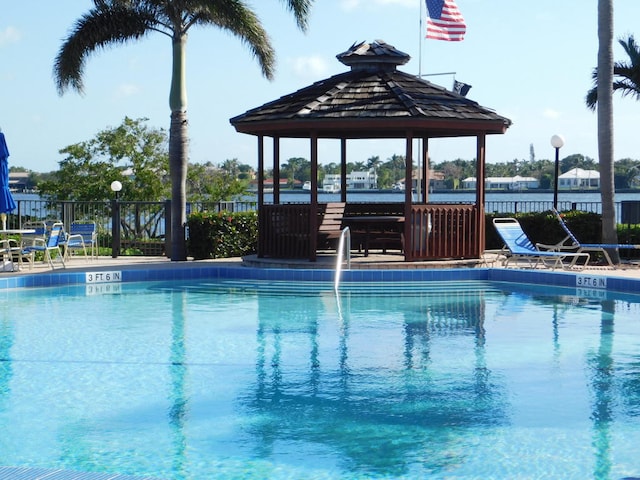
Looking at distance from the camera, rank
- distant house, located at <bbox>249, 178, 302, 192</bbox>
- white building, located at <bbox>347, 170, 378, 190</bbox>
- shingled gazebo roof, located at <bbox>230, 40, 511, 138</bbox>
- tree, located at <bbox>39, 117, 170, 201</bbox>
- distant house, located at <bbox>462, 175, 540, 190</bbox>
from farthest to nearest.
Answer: white building, located at <bbox>347, 170, 378, 190</bbox> < distant house, located at <bbox>462, 175, 540, 190</bbox> < distant house, located at <bbox>249, 178, 302, 192</bbox> < tree, located at <bbox>39, 117, 170, 201</bbox> < shingled gazebo roof, located at <bbox>230, 40, 511, 138</bbox>

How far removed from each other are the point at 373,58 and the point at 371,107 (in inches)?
88.0

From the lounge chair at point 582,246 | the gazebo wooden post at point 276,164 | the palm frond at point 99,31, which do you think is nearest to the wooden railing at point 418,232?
the gazebo wooden post at point 276,164

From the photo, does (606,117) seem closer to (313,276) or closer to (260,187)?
(313,276)

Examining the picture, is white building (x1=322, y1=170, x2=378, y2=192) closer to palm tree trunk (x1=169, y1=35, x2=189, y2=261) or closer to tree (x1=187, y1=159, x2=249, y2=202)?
tree (x1=187, y1=159, x2=249, y2=202)

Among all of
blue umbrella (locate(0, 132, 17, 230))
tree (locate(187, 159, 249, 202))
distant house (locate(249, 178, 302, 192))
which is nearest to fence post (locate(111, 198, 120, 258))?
blue umbrella (locate(0, 132, 17, 230))

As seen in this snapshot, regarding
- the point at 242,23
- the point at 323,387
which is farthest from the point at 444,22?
the point at 323,387

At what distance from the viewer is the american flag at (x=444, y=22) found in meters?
20.9

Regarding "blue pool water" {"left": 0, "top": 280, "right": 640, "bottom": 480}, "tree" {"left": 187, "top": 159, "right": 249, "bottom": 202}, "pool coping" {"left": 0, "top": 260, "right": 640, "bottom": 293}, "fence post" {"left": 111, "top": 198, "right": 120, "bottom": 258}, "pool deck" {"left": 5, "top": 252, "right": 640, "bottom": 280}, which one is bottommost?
"blue pool water" {"left": 0, "top": 280, "right": 640, "bottom": 480}

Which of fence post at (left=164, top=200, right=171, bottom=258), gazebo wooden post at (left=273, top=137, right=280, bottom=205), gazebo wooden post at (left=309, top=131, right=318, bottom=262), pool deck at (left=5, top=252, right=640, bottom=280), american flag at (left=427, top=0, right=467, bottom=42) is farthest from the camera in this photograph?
american flag at (left=427, top=0, right=467, bottom=42)

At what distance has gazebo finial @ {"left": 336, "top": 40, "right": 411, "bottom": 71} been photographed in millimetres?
18078

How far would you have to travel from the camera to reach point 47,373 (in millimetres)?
8805

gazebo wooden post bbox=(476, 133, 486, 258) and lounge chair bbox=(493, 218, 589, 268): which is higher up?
gazebo wooden post bbox=(476, 133, 486, 258)

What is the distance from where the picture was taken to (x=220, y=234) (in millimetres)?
18672

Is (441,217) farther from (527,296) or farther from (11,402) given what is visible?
(11,402)
